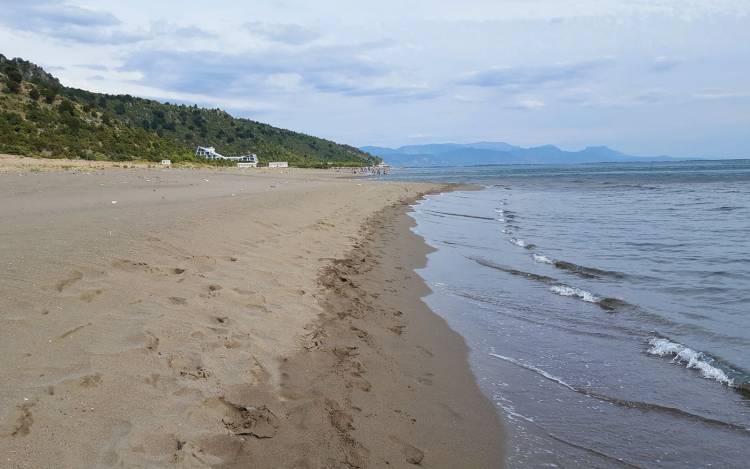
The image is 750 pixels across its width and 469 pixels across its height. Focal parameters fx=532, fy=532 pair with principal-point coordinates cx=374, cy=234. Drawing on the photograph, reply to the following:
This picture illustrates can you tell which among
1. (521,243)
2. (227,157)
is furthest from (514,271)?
(227,157)

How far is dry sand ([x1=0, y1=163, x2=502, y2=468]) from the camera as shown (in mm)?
3191

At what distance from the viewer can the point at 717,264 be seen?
10758mm

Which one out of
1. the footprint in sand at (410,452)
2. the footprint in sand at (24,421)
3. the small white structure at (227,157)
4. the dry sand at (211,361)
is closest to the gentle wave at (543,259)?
the dry sand at (211,361)

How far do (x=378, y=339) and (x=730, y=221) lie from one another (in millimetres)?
16921

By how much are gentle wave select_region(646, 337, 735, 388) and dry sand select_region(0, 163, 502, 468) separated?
90.4 inches

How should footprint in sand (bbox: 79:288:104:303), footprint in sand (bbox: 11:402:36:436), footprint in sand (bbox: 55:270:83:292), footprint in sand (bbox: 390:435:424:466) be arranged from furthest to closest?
footprint in sand (bbox: 55:270:83:292) < footprint in sand (bbox: 79:288:104:303) < footprint in sand (bbox: 390:435:424:466) < footprint in sand (bbox: 11:402:36:436)

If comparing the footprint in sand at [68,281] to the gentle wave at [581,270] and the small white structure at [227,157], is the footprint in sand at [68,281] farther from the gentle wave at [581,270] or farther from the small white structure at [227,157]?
the small white structure at [227,157]

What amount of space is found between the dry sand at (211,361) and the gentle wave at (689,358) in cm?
230

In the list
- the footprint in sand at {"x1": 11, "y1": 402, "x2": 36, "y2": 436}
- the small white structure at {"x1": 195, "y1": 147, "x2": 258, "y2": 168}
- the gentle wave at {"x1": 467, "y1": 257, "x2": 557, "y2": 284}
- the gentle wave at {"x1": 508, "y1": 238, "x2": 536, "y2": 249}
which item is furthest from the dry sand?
the small white structure at {"x1": 195, "y1": 147, "x2": 258, "y2": 168}

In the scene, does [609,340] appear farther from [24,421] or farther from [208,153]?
[208,153]

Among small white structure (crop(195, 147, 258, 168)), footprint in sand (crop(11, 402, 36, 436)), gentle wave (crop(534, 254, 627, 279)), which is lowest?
gentle wave (crop(534, 254, 627, 279))

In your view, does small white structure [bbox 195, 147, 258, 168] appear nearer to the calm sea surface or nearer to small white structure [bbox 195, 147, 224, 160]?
small white structure [bbox 195, 147, 224, 160]

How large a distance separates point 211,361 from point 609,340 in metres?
4.77

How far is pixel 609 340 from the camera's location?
654 cm
